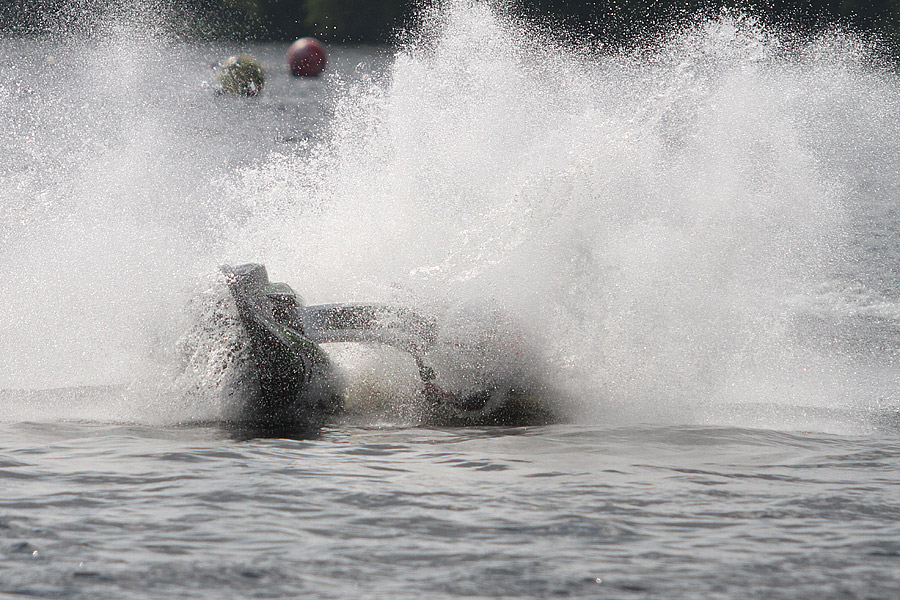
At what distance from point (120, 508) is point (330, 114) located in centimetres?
3281

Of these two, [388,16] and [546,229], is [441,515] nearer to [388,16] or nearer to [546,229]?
[546,229]

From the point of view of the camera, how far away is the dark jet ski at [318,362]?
900cm

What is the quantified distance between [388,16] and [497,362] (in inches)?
2142

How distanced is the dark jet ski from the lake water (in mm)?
209

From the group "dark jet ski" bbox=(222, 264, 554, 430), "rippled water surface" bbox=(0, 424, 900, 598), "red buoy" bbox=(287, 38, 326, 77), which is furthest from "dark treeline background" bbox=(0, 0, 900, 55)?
"rippled water surface" bbox=(0, 424, 900, 598)

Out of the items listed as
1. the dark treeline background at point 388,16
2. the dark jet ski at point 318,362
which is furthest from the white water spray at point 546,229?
the dark treeline background at point 388,16

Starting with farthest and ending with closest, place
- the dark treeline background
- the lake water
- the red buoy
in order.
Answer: the red buoy
the dark treeline background
the lake water

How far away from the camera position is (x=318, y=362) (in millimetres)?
9109

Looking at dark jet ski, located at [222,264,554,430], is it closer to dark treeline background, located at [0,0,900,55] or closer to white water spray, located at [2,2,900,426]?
white water spray, located at [2,2,900,426]

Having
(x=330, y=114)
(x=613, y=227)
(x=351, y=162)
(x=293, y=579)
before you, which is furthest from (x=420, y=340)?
(x=330, y=114)

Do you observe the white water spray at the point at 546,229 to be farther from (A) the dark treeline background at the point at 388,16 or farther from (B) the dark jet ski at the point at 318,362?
(A) the dark treeline background at the point at 388,16

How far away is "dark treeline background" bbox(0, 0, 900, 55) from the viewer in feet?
165

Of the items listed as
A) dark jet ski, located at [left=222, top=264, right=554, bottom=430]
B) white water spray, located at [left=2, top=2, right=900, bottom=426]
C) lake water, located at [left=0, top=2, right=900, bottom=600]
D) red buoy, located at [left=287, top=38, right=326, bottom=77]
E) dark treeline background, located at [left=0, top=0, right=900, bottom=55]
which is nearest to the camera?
lake water, located at [left=0, top=2, right=900, bottom=600]

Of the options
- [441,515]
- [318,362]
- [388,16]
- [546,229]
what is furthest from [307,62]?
[441,515]
